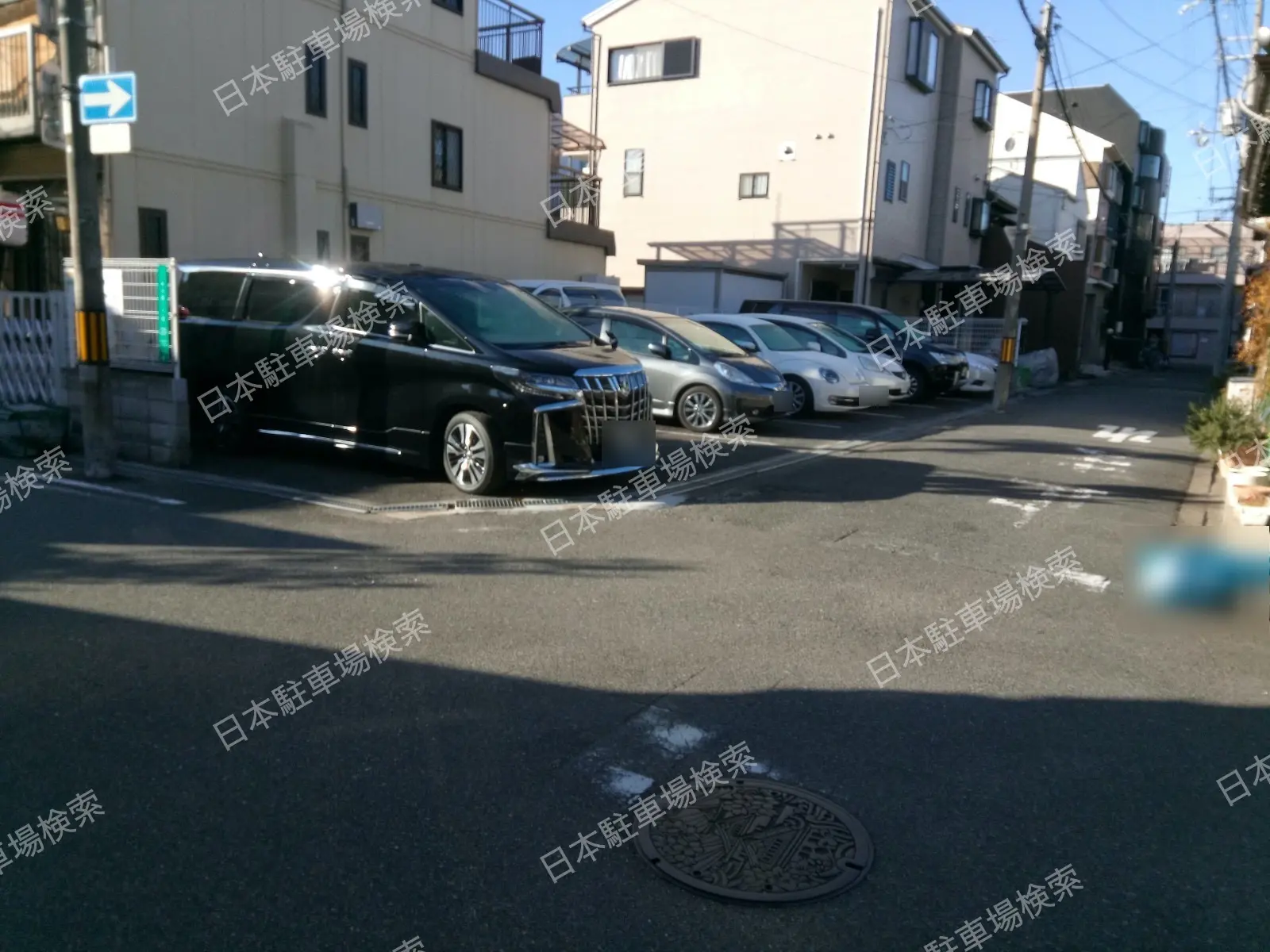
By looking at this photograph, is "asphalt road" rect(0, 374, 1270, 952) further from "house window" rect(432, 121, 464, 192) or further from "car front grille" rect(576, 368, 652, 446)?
"house window" rect(432, 121, 464, 192)

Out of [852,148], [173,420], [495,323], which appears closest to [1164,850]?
[495,323]

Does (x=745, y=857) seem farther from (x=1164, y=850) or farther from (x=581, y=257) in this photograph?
(x=581, y=257)

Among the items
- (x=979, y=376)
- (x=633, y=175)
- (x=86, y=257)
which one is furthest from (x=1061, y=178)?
(x=86, y=257)

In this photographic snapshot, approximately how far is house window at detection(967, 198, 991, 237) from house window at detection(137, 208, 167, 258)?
2623 centimetres

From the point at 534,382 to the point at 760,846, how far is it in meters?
5.17

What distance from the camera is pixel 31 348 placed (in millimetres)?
10094

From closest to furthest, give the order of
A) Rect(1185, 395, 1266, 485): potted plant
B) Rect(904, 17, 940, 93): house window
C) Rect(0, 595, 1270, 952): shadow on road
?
Rect(0, 595, 1270, 952): shadow on road → Rect(1185, 395, 1266, 485): potted plant → Rect(904, 17, 940, 93): house window

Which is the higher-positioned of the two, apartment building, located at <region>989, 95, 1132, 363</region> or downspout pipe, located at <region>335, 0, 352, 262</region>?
apartment building, located at <region>989, 95, 1132, 363</region>

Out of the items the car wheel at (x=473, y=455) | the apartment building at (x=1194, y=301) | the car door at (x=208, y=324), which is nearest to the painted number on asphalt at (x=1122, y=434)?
the car wheel at (x=473, y=455)

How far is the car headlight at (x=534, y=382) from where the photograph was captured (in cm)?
800

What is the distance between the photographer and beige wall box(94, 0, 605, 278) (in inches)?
529

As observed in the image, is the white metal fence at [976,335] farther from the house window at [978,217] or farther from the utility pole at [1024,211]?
the house window at [978,217]

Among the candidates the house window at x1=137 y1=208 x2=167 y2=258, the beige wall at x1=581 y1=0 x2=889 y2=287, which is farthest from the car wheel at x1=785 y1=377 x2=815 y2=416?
the beige wall at x1=581 y1=0 x2=889 y2=287

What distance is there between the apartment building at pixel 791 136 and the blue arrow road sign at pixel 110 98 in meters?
18.0
